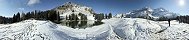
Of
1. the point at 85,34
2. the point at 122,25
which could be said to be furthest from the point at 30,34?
the point at 122,25

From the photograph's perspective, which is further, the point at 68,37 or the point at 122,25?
the point at 122,25

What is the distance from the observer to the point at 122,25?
3838 cm

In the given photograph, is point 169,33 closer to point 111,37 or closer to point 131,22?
point 131,22

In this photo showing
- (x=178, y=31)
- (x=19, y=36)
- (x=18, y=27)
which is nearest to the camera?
(x=19, y=36)

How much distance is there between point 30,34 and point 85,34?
7356 millimetres

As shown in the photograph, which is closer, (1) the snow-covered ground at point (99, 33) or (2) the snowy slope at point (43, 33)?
(2) the snowy slope at point (43, 33)

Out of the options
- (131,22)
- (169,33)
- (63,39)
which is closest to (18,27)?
(63,39)

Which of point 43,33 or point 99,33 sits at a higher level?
point 43,33

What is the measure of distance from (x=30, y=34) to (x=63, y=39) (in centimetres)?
385

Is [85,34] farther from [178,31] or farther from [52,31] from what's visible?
[178,31]

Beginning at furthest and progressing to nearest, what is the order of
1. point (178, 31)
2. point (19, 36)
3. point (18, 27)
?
1. point (178, 31)
2. point (18, 27)
3. point (19, 36)

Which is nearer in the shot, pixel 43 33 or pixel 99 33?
pixel 43 33

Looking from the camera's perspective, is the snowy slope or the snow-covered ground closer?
the snowy slope

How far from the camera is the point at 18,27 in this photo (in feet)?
119
